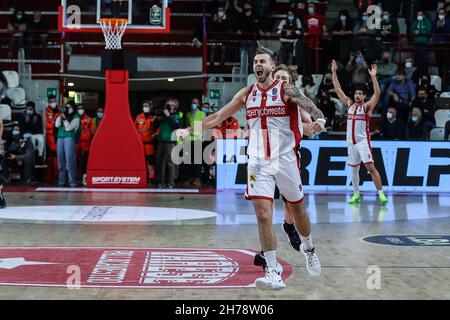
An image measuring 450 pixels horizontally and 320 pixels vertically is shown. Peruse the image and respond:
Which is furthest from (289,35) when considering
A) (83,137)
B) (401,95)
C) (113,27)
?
(83,137)

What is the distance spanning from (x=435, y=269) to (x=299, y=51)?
12701 millimetres

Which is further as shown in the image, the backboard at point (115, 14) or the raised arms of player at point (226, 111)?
the backboard at point (115, 14)

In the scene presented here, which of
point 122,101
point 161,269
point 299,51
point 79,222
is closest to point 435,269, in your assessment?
point 161,269

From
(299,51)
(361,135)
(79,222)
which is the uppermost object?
(299,51)

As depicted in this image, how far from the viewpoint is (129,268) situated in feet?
23.1

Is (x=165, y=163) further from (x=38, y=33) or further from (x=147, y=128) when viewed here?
(x=38, y=33)

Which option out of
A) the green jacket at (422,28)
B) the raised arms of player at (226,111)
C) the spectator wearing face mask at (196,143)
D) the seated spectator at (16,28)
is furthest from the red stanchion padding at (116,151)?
the raised arms of player at (226,111)

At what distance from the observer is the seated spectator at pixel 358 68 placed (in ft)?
60.7

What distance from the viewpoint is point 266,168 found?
6.77 metres

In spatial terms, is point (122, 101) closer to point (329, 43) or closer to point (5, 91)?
point (5, 91)

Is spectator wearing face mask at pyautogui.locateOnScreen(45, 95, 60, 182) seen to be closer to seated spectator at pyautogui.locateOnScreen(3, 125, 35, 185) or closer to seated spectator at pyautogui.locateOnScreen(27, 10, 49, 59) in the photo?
seated spectator at pyautogui.locateOnScreen(3, 125, 35, 185)

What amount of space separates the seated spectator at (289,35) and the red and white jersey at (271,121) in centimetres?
1226

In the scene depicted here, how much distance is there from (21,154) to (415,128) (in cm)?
956

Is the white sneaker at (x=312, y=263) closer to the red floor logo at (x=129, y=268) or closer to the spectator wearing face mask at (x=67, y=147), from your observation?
the red floor logo at (x=129, y=268)
